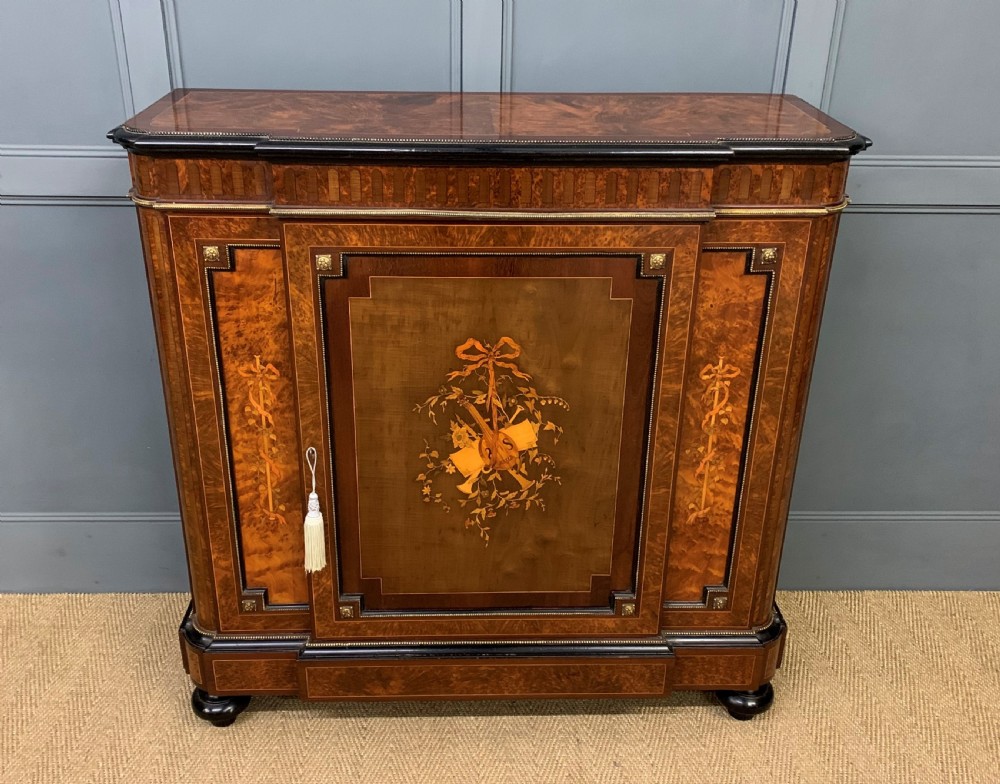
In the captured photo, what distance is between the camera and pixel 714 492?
4.81ft

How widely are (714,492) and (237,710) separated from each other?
0.90 meters

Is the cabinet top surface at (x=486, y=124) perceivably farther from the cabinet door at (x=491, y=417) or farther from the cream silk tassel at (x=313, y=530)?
the cream silk tassel at (x=313, y=530)

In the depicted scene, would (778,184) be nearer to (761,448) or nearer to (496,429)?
(761,448)

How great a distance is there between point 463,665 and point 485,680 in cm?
5

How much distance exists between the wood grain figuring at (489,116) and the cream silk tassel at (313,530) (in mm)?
482

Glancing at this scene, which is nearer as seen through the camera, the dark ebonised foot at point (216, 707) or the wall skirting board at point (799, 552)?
the dark ebonised foot at point (216, 707)

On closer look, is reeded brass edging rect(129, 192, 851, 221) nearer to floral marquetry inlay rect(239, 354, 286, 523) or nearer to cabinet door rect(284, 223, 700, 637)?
cabinet door rect(284, 223, 700, 637)

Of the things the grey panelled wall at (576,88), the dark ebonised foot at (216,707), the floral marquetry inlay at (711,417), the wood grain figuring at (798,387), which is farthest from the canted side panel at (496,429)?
the grey panelled wall at (576,88)

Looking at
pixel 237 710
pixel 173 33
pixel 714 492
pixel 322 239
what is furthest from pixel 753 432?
pixel 173 33

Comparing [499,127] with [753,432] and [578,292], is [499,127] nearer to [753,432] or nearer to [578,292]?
[578,292]

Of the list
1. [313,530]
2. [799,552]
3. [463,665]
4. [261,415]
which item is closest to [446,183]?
[261,415]

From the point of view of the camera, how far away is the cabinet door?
127cm

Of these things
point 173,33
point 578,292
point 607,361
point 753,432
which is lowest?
point 753,432

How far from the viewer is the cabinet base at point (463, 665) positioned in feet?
4.92
